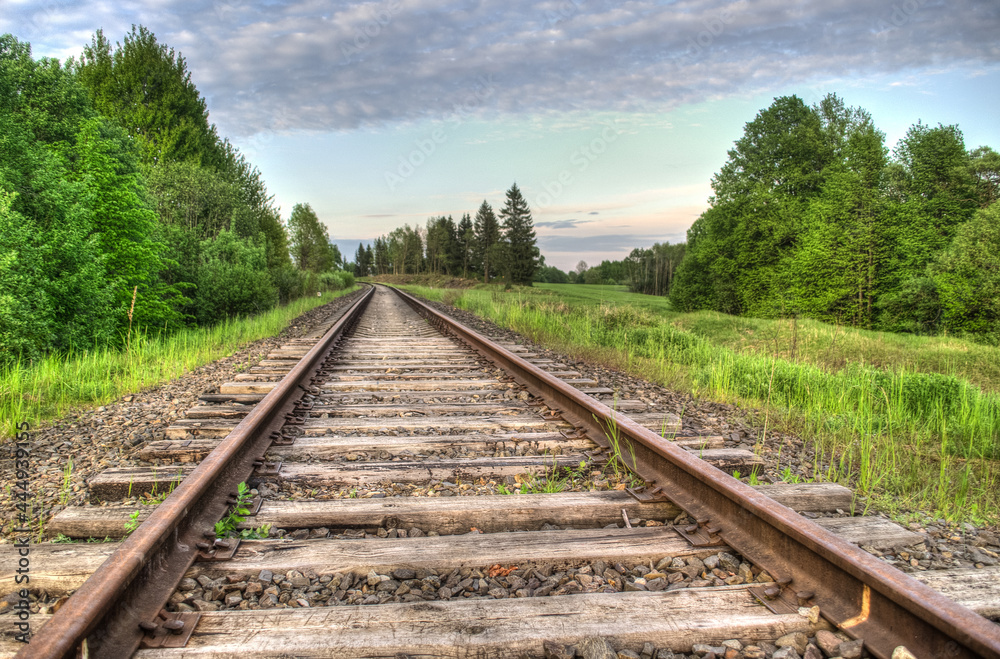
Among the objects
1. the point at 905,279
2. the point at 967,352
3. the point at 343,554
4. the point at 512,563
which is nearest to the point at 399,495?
the point at 343,554

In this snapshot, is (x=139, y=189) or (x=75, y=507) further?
(x=139, y=189)

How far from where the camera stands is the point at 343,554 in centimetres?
183

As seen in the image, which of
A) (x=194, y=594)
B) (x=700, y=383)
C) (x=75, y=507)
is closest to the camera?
(x=194, y=594)

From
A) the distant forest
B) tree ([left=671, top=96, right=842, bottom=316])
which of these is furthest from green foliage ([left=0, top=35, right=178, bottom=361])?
tree ([left=671, top=96, right=842, bottom=316])

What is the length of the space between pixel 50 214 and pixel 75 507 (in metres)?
7.25

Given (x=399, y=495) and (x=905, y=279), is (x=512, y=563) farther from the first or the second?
(x=905, y=279)

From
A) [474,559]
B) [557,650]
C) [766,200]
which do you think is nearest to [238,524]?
[474,559]

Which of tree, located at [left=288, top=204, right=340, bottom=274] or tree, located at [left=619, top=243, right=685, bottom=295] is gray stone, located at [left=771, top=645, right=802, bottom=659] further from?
tree, located at [left=619, top=243, right=685, bottom=295]

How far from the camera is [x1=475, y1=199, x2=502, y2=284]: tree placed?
7144cm

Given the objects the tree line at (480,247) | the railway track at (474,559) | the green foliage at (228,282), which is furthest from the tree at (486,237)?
the railway track at (474,559)

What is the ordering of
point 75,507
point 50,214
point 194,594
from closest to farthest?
point 194,594 → point 75,507 → point 50,214

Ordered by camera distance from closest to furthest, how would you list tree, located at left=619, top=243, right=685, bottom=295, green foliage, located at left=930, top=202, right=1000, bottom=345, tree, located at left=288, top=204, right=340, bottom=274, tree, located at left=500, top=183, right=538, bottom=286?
green foliage, located at left=930, top=202, right=1000, bottom=345, tree, located at left=288, top=204, right=340, bottom=274, tree, located at left=500, top=183, right=538, bottom=286, tree, located at left=619, top=243, right=685, bottom=295

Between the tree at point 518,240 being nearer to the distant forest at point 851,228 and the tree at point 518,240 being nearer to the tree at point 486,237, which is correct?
the tree at point 486,237

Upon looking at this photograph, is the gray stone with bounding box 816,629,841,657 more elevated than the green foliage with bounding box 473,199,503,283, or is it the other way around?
the green foliage with bounding box 473,199,503,283
